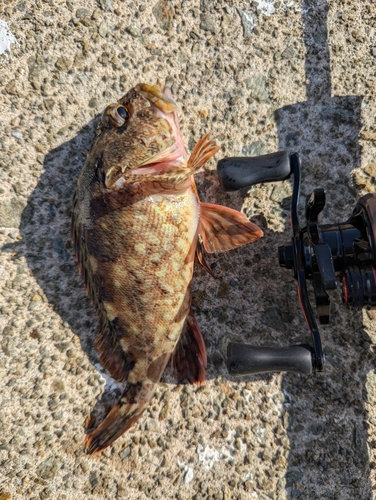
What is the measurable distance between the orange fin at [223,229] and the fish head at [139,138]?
316mm

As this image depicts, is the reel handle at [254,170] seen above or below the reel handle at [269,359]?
above

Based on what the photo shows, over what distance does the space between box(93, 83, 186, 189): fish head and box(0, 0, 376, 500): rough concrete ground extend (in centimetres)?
43

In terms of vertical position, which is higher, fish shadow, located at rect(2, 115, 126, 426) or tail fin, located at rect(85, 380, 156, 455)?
fish shadow, located at rect(2, 115, 126, 426)

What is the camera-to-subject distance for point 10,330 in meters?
2.34

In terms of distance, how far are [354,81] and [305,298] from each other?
1473 mm

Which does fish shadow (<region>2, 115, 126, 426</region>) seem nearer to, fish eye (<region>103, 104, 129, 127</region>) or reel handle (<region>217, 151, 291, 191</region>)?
fish eye (<region>103, 104, 129, 127</region>)

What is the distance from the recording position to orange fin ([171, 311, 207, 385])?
2.28 metres

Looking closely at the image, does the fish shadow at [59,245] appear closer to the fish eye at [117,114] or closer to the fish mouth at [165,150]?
the fish eye at [117,114]

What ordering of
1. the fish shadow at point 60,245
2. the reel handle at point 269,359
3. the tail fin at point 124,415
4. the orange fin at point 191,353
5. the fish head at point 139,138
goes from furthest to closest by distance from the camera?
the fish shadow at point 60,245, the orange fin at point 191,353, the tail fin at point 124,415, the fish head at point 139,138, the reel handle at point 269,359

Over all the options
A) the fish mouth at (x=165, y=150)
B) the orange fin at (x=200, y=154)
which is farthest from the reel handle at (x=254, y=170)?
the fish mouth at (x=165, y=150)

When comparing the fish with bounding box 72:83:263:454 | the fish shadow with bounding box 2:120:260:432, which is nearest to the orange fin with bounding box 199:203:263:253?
the fish with bounding box 72:83:263:454

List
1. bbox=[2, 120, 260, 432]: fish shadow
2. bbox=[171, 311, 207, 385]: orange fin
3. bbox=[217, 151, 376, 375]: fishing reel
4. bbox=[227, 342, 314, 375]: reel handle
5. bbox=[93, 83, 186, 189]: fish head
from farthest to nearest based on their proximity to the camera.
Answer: bbox=[2, 120, 260, 432]: fish shadow, bbox=[171, 311, 207, 385]: orange fin, bbox=[93, 83, 186, 189]: fish head, bbox=[227, 342, 314, 375]: reel handle, bbox=[217, 151, 376, 375]: fishing reel

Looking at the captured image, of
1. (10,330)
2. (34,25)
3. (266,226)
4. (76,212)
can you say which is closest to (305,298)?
(266,226)

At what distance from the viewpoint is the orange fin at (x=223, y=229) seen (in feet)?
7.23
